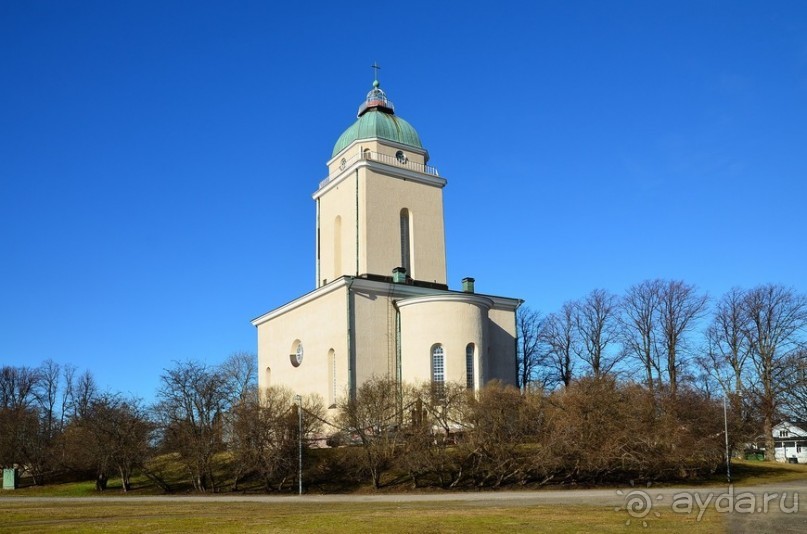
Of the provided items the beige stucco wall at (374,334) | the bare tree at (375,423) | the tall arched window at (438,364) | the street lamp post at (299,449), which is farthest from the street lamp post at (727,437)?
the street lamp post at (299,449)

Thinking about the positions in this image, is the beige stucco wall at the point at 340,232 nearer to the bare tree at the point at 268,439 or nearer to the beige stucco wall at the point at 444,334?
the beige stucco wall at the point at 444,334

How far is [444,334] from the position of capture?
44531mm

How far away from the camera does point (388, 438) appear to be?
36.0 metres

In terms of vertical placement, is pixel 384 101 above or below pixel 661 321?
above

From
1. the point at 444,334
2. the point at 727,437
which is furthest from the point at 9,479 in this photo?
the point at 727,437

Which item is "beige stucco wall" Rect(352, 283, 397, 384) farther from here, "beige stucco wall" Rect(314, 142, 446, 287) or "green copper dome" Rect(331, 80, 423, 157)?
"green copper dome" Rect(331, 80, 423, 157)

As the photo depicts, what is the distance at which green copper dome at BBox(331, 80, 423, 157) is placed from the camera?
5206 centimetres

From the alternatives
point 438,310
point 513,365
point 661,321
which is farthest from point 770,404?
point 438,310

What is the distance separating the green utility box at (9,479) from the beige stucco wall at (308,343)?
51.0ft

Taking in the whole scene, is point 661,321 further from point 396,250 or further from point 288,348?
point 288,348

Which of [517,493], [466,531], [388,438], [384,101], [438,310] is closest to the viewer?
[466,531]

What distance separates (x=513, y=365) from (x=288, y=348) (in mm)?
14017
